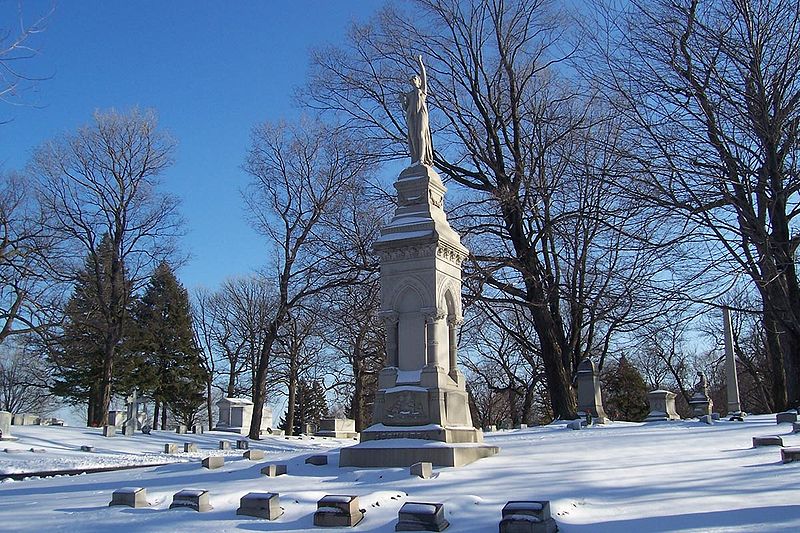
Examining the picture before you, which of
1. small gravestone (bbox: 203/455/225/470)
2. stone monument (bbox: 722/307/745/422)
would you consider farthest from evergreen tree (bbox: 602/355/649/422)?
small gravestone (bbox: 203/455/225/470)

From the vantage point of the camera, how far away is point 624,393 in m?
51.6

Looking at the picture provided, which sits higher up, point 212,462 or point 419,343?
point 419,343

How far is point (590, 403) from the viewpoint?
2400 cm

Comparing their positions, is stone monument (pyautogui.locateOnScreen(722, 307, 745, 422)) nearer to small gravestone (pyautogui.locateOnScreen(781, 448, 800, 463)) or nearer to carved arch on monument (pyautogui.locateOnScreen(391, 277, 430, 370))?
carved arch on monument (pyautogui.locateOnScreen(391, 277, 430, 370))

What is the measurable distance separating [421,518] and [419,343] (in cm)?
623

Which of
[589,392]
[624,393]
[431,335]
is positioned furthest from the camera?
[624,393]

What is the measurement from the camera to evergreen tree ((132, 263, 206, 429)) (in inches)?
1829

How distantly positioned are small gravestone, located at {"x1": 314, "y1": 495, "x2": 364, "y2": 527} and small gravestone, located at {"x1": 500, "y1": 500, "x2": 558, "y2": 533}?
5.36ft

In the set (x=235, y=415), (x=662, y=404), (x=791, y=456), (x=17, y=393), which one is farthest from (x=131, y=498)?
(x=17, y=393)

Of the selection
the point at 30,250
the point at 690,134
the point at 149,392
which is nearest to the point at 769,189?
the point at 690,134

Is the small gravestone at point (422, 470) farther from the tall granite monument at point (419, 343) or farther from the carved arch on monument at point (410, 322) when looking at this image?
the carved arch on monument at point (410, 322)

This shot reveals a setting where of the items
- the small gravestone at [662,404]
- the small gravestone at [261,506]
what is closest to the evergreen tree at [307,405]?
the small gravestone at [662,404]

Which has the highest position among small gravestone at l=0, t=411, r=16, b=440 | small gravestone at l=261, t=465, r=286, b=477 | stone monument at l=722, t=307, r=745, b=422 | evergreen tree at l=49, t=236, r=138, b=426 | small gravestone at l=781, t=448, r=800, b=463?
evergreen tree at l=49, t=236, r=138, b=426

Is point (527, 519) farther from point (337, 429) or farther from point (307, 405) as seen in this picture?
point (307, 405)
